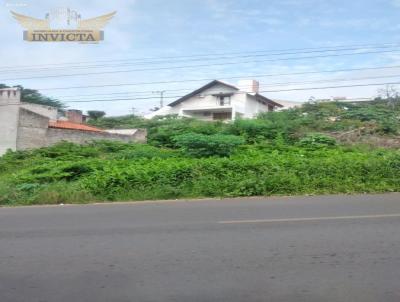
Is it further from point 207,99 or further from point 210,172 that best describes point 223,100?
point 210,172

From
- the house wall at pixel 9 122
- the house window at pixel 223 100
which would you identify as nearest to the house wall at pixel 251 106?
the house window at pixel 223 100

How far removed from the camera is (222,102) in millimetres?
52812

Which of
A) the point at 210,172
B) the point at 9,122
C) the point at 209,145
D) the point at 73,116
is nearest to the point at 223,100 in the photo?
the point at 73,116

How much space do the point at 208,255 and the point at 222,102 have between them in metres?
47.4

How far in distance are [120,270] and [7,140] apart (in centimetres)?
2170

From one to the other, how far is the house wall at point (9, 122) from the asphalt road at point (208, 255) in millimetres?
16229

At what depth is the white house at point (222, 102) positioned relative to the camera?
169 ft

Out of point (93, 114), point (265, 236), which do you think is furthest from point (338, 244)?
point (93, 114)

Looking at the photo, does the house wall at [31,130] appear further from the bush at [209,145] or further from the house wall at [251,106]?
the house wall at [251,106]

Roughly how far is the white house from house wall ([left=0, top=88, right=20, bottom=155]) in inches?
1133

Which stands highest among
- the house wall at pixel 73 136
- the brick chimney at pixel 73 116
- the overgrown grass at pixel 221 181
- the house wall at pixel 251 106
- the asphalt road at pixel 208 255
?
the house wall at pixel 251 106

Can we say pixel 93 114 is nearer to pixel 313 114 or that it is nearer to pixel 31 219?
pixel 313 114

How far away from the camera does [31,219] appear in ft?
31.7

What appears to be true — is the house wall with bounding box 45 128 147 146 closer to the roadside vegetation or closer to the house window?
the roadside vegetation
